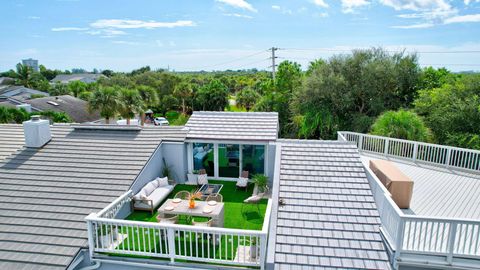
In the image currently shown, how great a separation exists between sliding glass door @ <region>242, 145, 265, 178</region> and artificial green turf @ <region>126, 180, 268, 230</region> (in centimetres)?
89

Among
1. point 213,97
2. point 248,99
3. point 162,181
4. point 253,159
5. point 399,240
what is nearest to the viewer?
point 399,240

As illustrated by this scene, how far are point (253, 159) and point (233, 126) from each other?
1.66 m

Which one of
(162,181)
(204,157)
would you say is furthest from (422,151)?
(162,181)

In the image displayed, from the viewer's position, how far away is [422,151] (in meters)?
10.9

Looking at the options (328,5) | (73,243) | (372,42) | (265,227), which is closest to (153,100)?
(328,5)

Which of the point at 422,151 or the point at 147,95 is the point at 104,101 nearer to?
the point at 147,95

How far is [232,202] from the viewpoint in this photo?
991 cm

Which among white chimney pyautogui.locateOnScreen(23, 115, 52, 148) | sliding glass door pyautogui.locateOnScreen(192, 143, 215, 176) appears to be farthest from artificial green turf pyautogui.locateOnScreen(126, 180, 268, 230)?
white chimney pyautogui.locateOnScreen(23, 115, 52, 148)

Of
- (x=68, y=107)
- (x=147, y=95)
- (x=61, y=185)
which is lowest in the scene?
(x=61, y=185)

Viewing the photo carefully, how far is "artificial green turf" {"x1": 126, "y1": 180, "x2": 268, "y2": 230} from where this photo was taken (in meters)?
8.39

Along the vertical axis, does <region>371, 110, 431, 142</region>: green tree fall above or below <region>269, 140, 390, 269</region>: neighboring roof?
above

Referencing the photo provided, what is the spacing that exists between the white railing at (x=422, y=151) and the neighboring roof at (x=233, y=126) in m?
3.13

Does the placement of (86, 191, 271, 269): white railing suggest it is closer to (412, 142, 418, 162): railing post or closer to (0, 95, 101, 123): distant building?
(412, 142, 418, 162): railing post

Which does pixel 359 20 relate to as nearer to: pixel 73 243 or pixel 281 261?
pixel 281 261
